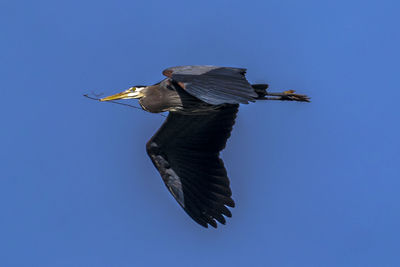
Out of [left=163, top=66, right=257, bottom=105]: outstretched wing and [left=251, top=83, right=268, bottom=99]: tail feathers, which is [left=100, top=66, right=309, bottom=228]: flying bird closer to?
[left=251, top=83, right=268, bottom=99]: tail feathers

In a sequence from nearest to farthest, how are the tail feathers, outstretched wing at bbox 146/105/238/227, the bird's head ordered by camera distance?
the tail feathers
the bird's head
outstretched wing at bbox 146/105/238/227

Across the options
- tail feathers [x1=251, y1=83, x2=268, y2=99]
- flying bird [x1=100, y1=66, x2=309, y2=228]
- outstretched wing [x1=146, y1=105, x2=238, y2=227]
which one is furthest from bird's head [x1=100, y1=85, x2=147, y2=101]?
tail feathers [x1=251, y1=83, x2=268, y2=99]

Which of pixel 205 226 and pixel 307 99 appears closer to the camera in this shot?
pixel 205 226

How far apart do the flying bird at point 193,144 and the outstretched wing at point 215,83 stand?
0.25 meters

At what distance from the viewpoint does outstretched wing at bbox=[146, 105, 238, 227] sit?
10969mm

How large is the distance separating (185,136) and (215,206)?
1120 mm

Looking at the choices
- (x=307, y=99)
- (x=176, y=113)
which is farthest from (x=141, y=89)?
(x=307, y=99)

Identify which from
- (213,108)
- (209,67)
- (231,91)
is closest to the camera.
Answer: (231,91)

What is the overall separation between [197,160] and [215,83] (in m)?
2.17

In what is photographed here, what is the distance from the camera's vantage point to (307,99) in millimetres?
11609

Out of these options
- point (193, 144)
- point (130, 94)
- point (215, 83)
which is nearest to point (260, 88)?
point (215, 83)

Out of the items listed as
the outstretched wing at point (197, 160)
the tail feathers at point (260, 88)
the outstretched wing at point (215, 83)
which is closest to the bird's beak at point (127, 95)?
the outstretched wing at point (197, 160)

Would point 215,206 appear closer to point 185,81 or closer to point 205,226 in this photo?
point 205,226

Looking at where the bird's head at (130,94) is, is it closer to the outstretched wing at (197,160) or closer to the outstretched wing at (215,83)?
the outstretched wing at (197,160)
